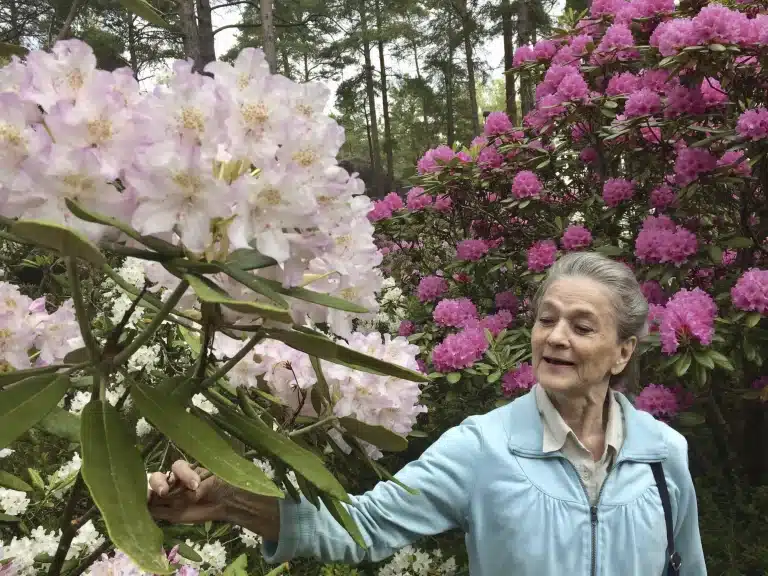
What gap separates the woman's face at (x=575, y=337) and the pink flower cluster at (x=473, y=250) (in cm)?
170

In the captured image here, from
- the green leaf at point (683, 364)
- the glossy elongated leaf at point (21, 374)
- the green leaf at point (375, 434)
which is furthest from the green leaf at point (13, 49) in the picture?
the green leaf at point (683, 364)

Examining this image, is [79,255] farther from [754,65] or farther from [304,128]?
[754,65]

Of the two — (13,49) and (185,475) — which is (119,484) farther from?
(13,49)

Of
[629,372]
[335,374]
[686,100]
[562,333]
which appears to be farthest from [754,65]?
[335,374]

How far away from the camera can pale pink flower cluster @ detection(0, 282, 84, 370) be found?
37.7 inches

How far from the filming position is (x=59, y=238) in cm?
59

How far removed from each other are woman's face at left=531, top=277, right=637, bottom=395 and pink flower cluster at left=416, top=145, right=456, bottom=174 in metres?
2.01

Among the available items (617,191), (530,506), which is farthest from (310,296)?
(617,191)

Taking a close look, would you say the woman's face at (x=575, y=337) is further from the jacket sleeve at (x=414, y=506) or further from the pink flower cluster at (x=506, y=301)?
the pink flower cluster at (x=506, y=301)

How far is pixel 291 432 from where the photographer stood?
103 centimetres

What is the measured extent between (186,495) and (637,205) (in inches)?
108

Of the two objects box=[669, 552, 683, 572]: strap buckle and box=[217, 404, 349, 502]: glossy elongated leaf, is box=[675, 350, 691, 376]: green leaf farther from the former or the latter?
box=[217, 404, 349, 502]: glossy elongated leaf

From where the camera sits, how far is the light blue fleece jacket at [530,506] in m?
1.58

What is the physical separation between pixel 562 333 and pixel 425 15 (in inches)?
587
